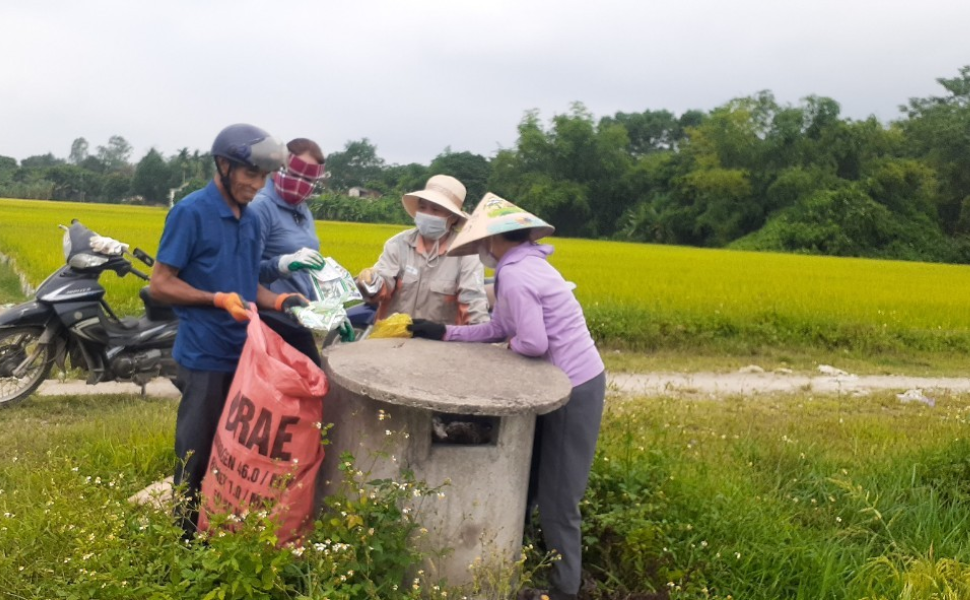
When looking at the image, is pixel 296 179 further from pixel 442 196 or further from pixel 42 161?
pixel 42 161

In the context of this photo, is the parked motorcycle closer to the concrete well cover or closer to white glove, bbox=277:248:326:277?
white glove, bbox=277:248:326:277

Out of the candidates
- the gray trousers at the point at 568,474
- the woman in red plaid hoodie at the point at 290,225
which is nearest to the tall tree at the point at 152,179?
the woman in red plaid hoodie at the point at 290,225

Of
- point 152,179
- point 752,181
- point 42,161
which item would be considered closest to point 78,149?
point 42,161

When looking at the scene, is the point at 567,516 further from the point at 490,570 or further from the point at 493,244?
the point at 493,244

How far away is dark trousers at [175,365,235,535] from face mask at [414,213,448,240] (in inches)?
41.7

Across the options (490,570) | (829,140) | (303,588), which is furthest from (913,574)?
(829,140)

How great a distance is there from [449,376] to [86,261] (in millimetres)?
3669

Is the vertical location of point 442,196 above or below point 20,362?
above

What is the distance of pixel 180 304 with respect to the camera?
2.72 metres

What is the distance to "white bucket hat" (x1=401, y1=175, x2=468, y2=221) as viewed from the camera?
332cm

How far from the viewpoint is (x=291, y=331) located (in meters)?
3.38

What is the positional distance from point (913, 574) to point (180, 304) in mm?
2769

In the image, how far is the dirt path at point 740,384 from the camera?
224 inches

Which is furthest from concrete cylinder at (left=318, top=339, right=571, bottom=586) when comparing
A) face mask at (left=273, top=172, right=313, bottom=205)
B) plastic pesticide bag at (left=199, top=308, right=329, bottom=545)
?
face mask at (left=273, top=172, right=313, bottom=205)
